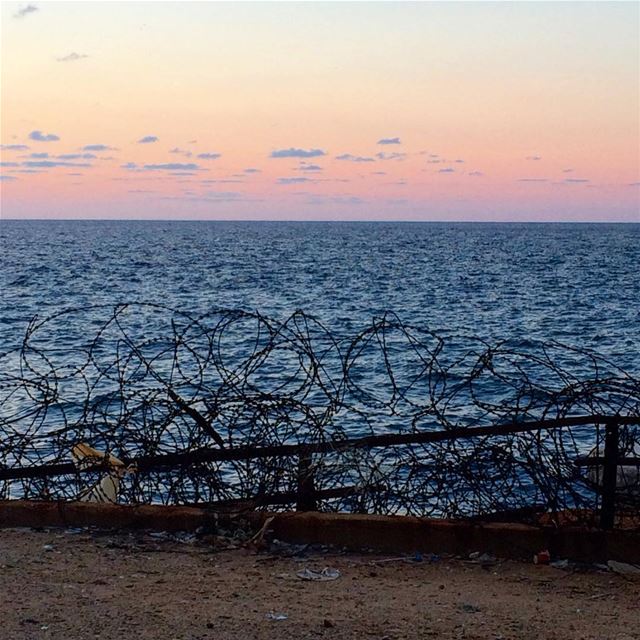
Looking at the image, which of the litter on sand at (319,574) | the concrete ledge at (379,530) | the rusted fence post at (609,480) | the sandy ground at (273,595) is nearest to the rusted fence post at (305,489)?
the concrete ledge at (379,530)

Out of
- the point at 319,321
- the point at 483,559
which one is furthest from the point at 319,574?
the point at 319,321

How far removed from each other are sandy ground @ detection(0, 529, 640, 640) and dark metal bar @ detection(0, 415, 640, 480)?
1.68 ft

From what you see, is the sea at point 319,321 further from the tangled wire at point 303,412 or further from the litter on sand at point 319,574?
the litter on sand at point 319,574

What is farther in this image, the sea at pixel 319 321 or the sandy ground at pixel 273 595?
the sea at pixel 319 321

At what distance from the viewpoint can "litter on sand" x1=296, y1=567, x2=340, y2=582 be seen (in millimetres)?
6699

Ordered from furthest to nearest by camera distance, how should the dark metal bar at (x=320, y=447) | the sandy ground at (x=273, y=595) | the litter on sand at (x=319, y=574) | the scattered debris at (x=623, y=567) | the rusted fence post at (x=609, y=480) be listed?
the dark metal bar at (x=320, y=447) < the rusted fence post at (x=609, y=480) < the scattered debris at (x=623, y=567) < the litter on sand at (x=319, y=574) < the sandy ground at (x=273, y=595)

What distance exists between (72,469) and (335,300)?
5215 centimetres

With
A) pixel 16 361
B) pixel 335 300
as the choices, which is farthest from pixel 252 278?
pixel 16 361

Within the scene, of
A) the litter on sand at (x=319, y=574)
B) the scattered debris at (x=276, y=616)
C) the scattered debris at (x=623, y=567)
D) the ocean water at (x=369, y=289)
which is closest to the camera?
the scattered debris at (x=276, y=616)

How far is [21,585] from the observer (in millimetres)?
6395

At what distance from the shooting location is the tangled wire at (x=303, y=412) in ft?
25.0

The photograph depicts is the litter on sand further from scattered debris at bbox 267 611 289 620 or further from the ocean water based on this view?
the ocean water

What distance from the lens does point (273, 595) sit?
6332 mm

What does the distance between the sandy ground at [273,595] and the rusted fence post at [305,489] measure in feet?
1.56
